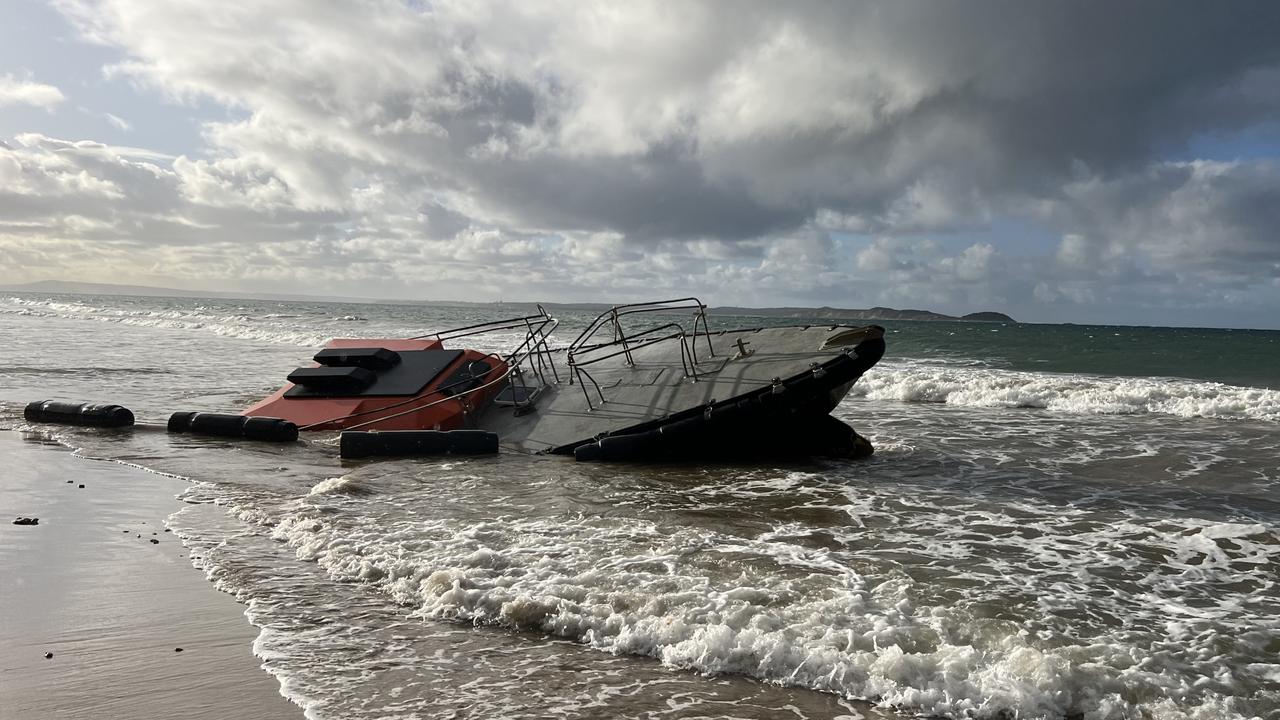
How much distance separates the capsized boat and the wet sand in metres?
4.32

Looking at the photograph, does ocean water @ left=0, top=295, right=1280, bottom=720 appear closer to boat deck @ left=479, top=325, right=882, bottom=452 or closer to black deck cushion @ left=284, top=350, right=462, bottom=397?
boat deck @ left=479, top=325, right=882, bottom=452

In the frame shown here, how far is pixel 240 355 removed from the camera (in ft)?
97.9

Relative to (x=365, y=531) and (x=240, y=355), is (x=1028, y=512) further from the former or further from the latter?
(x=240, y=355)

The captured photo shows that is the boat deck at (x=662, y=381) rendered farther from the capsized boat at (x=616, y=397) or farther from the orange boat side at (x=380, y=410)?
the orange boat side at (x=380, y=410)

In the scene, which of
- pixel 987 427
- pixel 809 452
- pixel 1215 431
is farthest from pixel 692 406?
pixel 1215 431

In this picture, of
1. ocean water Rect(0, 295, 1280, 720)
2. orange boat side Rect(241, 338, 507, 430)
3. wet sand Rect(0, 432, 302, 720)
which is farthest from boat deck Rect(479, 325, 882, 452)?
wet sand Rect(0, 432, 302, 720)

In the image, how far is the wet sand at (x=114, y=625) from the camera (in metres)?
4.06

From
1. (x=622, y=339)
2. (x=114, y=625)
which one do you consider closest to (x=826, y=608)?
(x=114, y=625)

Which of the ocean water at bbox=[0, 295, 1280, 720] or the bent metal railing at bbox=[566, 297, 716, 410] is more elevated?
the bent metal railing at bbox=[566, 297, 716, 410]

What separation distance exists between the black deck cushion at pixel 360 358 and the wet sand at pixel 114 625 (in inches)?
244

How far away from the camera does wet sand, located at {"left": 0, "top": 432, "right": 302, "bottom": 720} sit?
4.06 metres

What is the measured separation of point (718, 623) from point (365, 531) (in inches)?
145

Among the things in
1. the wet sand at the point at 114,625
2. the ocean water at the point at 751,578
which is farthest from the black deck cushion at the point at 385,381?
the wet sand at the point at 114,625

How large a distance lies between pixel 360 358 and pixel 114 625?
30.8ft
